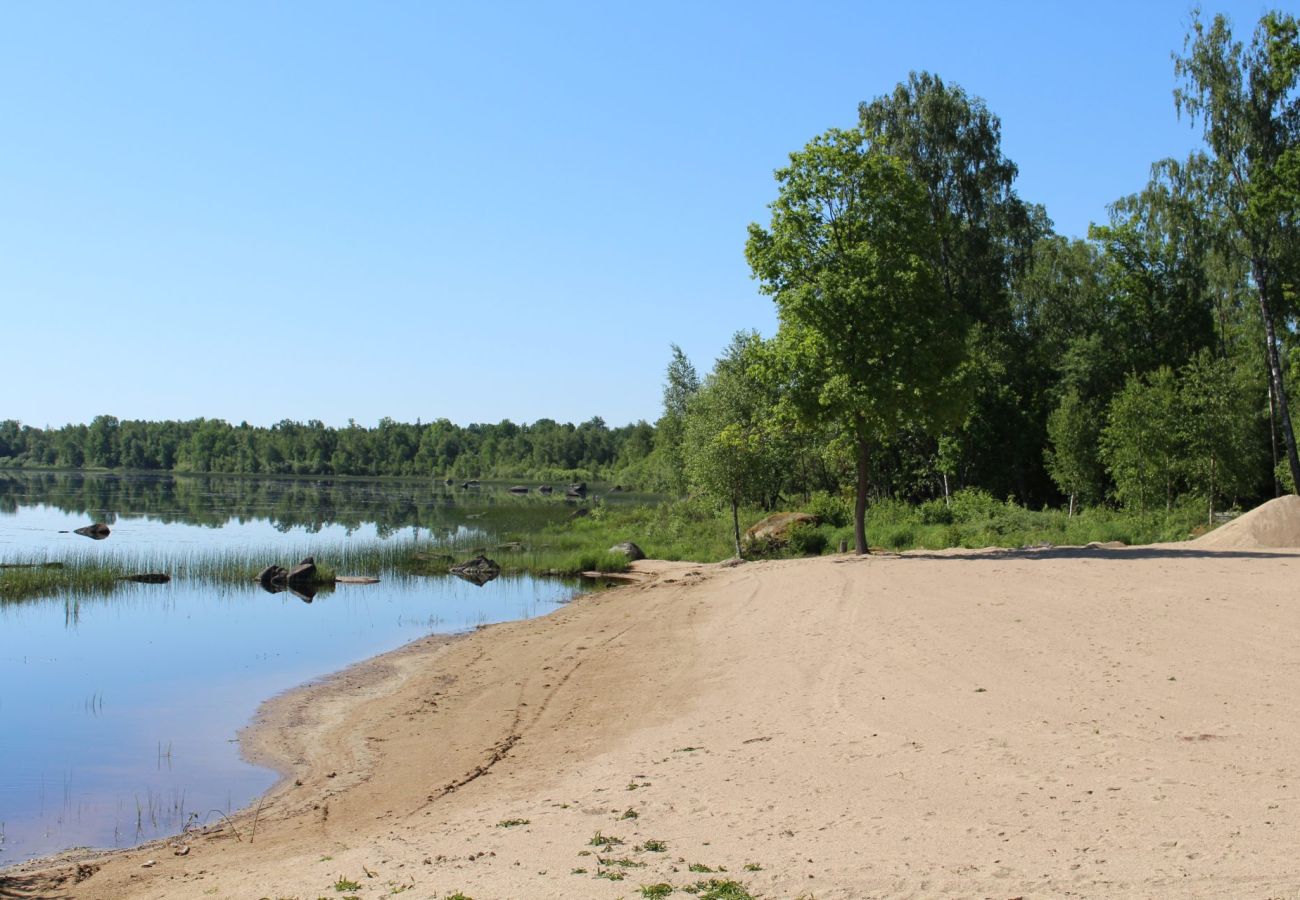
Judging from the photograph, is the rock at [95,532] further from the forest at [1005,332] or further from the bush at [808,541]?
the bush at [808,541]

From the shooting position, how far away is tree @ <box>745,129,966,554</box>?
27.2m

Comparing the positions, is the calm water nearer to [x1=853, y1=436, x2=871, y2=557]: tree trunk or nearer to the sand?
the sand

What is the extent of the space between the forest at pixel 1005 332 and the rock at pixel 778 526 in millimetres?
1305

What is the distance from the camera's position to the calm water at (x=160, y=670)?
12.8m

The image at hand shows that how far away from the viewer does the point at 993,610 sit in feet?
59.5

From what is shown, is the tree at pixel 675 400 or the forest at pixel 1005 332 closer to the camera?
the forest at pixel 1005 332

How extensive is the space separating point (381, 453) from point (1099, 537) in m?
171

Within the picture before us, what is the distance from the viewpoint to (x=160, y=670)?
21562 mm

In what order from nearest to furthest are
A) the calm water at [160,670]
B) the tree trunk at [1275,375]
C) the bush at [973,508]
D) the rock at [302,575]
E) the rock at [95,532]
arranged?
the calm water at [160,670] → the tree trunk at [1275,375] → the rock at [302,575] → the bush at [973,508] → the rock at [95,532]

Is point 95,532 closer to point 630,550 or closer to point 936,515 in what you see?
point 630,550

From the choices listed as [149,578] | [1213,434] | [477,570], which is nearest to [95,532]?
[149,578]

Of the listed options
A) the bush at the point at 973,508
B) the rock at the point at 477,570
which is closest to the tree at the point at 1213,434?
the bush at the point at 973,508

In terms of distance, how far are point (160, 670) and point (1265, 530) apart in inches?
1127

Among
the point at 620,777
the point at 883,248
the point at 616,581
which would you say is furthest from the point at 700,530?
the point at 620,777
